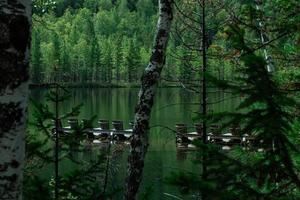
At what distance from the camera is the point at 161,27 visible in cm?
643

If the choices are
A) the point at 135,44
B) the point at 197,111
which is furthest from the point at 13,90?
the point at 135,44

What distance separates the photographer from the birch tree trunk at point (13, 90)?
246 centimetres

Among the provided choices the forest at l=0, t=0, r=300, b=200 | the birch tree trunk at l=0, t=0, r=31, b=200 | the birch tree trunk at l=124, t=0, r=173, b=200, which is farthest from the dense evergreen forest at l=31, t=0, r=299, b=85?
the birch tree trunk at l=0, t=0, r=31, b=200

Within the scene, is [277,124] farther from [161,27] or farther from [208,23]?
[208,23]

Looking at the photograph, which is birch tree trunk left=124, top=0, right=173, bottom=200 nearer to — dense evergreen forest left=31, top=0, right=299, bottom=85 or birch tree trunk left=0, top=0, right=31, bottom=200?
dense evergreen forest left=31, top=0, right=299, bottom=85

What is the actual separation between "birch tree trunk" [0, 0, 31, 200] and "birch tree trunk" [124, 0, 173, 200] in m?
3.88

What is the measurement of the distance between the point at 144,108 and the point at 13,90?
4.01 metres

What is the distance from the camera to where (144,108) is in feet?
21.2

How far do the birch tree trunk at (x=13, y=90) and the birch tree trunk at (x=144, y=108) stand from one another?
3880 millimetres

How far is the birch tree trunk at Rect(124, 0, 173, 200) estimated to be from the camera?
21.0 feet

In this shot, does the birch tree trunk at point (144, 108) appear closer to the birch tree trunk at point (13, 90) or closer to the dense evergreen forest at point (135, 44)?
the dense evergreen forest at point (135, 44)

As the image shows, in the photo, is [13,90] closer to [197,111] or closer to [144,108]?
[144,108]

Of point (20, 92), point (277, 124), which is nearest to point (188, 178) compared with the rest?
point (277, 124)

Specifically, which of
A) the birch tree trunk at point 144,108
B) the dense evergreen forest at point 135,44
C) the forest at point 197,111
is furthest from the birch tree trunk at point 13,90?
→ the birch tree trunk at point 144,108
